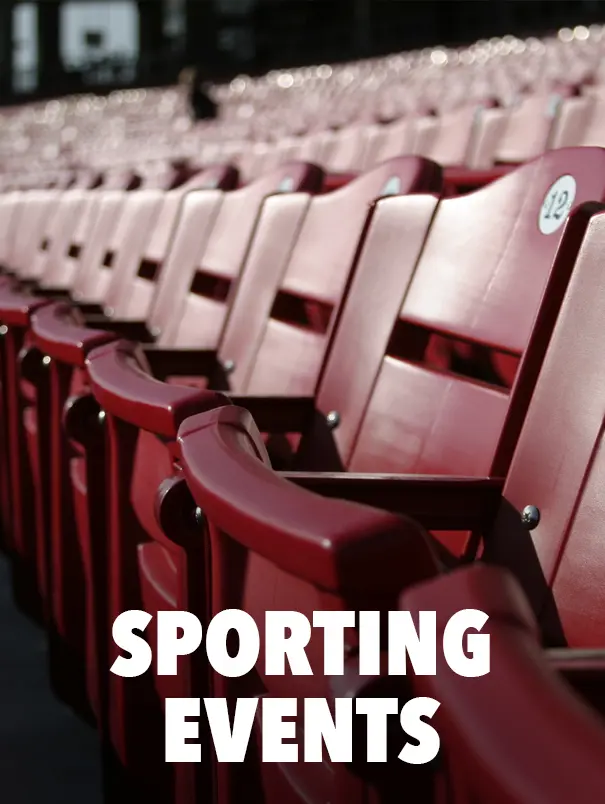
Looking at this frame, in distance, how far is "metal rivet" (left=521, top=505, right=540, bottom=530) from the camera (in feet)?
1.42

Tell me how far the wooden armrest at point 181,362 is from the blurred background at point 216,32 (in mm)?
4571

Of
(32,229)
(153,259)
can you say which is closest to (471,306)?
(153,259)

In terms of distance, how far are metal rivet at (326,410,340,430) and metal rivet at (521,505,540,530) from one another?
0.73ft

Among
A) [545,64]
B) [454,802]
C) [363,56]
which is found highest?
[454,802]

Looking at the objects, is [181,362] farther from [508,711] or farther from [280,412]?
[508,711]

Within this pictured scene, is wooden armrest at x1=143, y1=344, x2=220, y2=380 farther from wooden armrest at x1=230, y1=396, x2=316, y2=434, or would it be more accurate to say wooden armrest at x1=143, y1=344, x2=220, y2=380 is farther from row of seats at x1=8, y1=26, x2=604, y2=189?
row of seats at x1=8, y1=26, x2=604, y2=189

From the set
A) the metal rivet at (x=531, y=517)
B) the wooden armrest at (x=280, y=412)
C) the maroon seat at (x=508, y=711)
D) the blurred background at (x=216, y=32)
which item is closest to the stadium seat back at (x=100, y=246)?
the wooden armrest at (x=280, y=412)

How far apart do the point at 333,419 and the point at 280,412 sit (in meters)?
0.03

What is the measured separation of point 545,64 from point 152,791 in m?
2.93

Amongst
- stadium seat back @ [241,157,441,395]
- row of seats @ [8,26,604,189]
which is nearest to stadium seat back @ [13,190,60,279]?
row of seats @ [8,26,604,189]

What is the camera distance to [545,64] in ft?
10.2

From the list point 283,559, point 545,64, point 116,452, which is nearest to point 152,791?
point 116,452

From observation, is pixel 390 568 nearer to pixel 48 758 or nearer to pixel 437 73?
pixel 48 758

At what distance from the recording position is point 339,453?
0.63m
